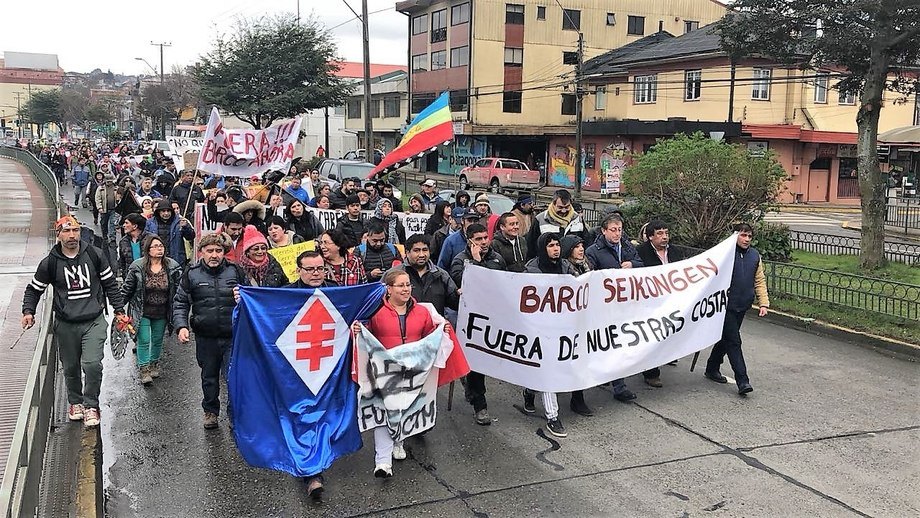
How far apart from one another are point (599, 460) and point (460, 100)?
49.2 m

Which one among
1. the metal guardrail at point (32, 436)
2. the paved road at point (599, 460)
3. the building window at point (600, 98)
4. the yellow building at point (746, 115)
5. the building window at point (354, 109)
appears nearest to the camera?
the metal guardrail at point (32, 436)

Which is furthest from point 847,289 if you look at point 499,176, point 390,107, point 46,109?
point 46,109

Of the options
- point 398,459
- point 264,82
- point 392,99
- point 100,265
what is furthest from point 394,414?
point 392,99

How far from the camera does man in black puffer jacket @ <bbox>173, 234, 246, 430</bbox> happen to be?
22.7 feet

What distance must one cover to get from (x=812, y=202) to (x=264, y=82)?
2703cm

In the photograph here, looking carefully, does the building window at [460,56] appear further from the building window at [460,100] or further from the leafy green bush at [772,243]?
the leafy green bush at [772,243]

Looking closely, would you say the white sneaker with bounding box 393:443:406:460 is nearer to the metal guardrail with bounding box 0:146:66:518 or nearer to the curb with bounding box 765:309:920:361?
the metal guardrail with bounding box 0:146:66:518

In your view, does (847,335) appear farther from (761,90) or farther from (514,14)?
(514,14)

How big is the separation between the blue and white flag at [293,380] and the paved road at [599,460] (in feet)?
1.09

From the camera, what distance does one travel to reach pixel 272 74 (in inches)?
1682

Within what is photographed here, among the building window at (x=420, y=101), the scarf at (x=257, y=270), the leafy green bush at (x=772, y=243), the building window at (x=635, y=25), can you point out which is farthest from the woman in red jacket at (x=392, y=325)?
the building window at (x=635, y=25)

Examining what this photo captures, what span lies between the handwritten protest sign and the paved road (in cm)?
146

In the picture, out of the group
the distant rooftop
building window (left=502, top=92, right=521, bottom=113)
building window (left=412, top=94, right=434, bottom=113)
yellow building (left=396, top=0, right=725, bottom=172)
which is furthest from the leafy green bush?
the distant rooftop

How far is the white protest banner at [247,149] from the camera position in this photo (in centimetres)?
1362
